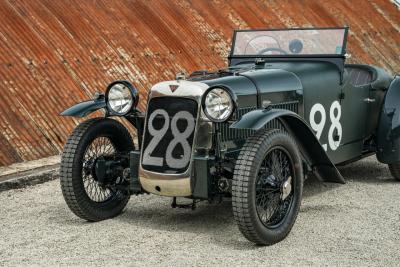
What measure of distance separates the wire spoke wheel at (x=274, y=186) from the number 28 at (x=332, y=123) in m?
1.13

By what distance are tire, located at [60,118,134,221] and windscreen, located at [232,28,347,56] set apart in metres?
1.87

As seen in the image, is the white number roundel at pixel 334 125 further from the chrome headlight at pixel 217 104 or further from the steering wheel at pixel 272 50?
the chrome headlight at pixel 217 104

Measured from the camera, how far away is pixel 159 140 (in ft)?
15.9

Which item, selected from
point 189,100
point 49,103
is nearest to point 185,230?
point 189,100

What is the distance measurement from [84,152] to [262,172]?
154 cm

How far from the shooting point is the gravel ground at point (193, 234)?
426 cm

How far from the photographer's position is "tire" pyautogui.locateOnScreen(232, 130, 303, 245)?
171 inches

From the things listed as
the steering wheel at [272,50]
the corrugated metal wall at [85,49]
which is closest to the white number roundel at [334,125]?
the steering wheel at [272,50]

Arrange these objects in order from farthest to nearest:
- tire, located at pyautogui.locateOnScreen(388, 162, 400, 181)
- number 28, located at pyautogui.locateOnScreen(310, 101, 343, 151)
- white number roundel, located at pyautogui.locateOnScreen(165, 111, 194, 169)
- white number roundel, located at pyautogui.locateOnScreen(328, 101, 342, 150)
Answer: tire, located at pyautogui.locateOnScreen(388, 162, 400, 181) → white number roundel, located at pyautogui.locateOnScreen(328, 101, 342, 150) → number 28, located at pyautogui.locateOnScreen(310, 101, 343, 151) → white number roundel, located at pyautogui.locateOnScreen(165, 111, 194, 169)

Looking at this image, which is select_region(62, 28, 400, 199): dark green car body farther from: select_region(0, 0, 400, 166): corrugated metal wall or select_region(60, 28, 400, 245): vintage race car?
select_region(0, 0, 400, 166): corrugated metal wall

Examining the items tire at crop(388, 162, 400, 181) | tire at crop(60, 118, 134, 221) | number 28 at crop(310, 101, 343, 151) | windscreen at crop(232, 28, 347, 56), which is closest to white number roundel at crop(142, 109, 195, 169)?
tire at crop(60, 118, 134, 221)

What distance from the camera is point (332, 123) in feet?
19.8

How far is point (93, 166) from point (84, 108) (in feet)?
1.70

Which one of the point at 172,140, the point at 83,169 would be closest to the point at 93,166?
the point at 83,169
